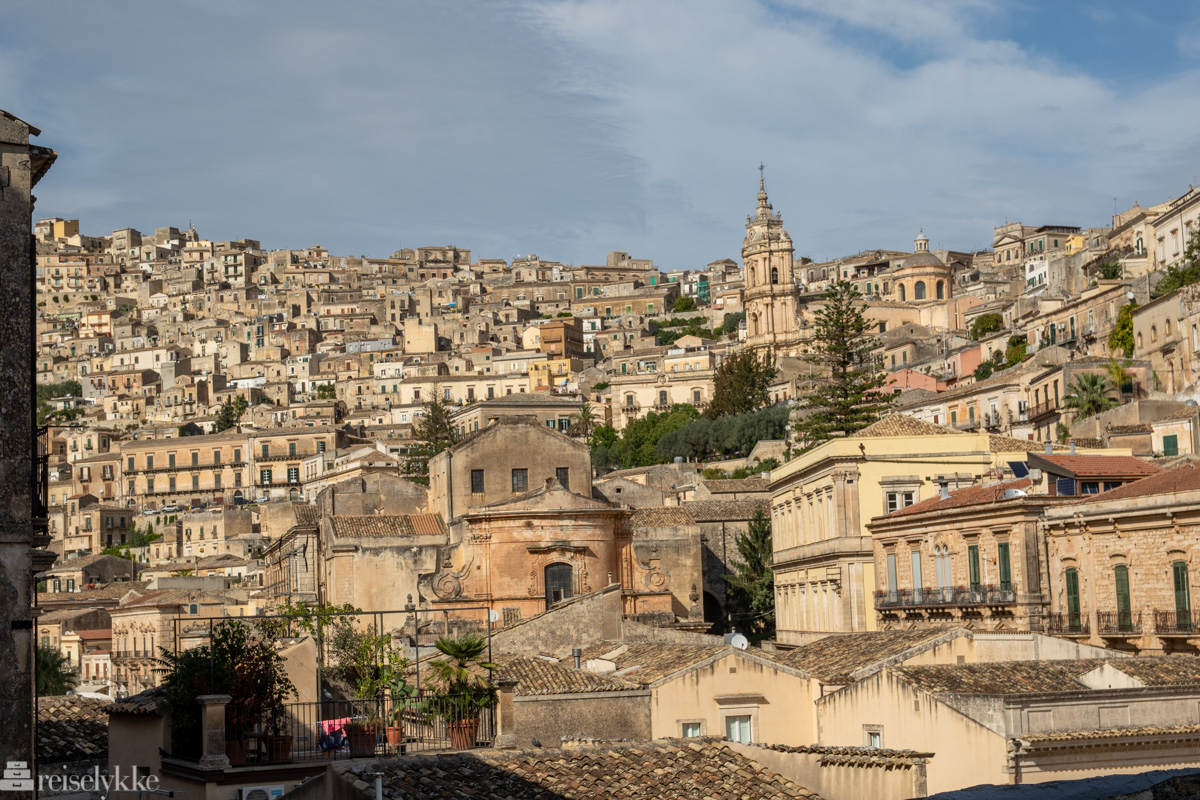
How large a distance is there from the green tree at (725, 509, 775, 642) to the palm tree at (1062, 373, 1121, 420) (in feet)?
45.7

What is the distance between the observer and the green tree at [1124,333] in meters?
72.1

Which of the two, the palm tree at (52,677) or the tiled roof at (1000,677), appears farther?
the palm tree at (52,677)

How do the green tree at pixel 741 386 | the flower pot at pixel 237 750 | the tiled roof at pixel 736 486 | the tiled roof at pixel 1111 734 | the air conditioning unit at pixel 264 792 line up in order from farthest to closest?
the green tree at pixel 741 386 → the tiled roof at pixel 736 486 → the tiled roof at pixel 1111 734 → the flower pot at pixel 237 750 → the air conditioning unit at pixel 264 792

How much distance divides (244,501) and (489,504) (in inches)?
3593

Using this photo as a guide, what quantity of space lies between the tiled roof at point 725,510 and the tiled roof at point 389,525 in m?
22.2

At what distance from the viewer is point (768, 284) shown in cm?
13938

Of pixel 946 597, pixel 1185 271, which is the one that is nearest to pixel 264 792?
pixel 946 597

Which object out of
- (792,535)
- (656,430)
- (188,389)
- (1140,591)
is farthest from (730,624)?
(188,389)

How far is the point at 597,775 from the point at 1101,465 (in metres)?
26.6

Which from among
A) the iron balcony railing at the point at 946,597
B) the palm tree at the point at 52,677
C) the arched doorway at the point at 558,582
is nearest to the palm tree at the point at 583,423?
the palm tree at the point at 52,677

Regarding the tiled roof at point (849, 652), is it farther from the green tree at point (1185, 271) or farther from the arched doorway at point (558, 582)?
the green tree at point (1185, 271)

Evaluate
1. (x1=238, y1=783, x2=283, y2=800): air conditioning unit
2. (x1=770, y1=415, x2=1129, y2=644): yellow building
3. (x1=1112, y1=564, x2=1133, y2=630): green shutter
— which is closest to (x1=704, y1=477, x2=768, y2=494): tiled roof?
(x1=770, y1=415, x2=1129, y2=644): yellow building

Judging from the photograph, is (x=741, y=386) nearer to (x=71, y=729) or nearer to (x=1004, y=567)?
(x=1004, y=567)

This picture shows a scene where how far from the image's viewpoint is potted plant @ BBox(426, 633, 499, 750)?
24.7 meters
